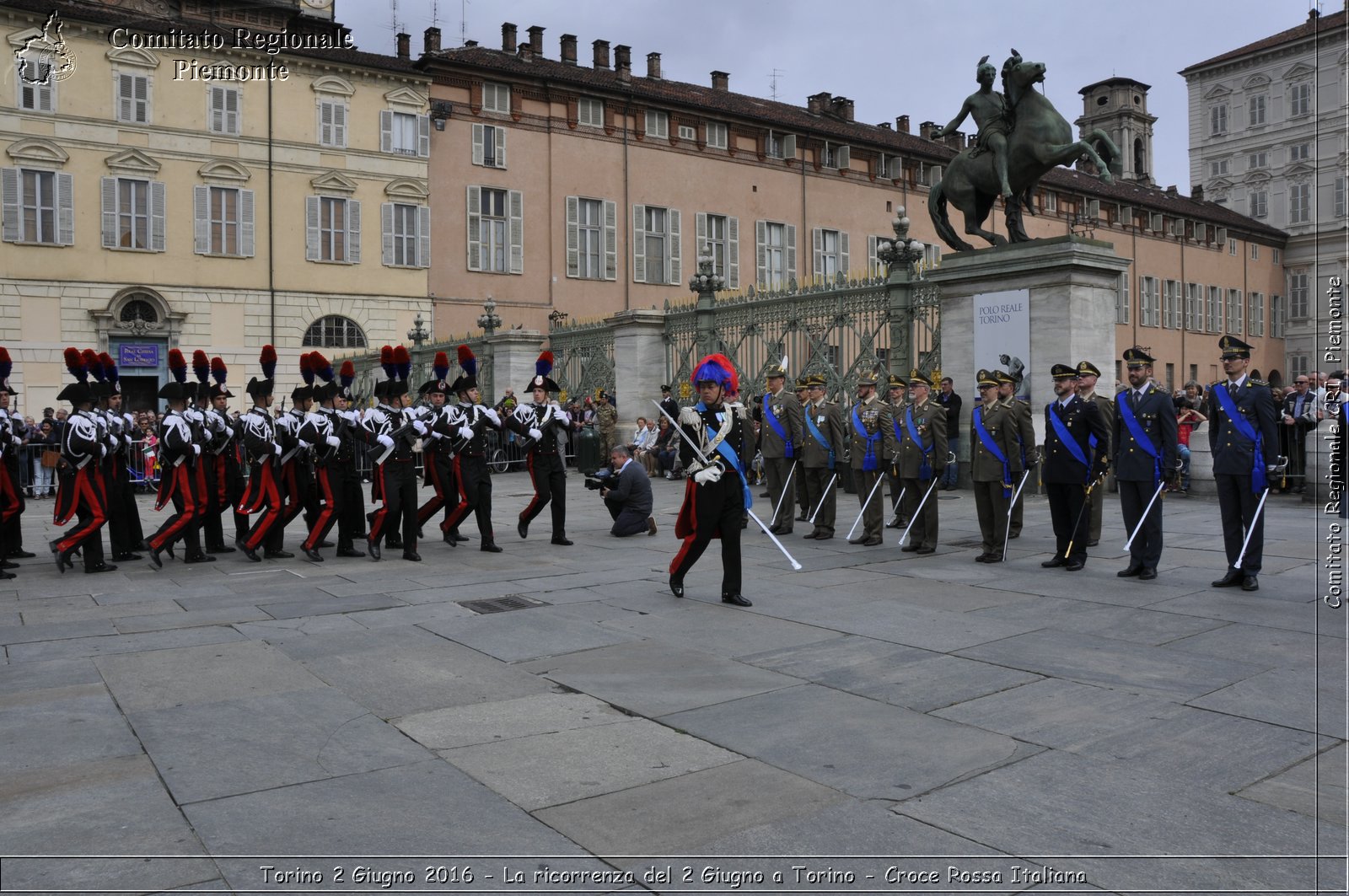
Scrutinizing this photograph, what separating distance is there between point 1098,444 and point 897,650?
4.29 m

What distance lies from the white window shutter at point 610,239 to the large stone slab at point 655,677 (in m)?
31.8

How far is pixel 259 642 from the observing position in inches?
282

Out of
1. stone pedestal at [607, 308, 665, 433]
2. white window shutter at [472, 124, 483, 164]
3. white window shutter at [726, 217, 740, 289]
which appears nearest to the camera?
stone pedestal at [607, 308, 665, 433]

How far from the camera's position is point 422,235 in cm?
3478

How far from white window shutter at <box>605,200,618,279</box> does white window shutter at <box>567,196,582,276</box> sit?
1028mm

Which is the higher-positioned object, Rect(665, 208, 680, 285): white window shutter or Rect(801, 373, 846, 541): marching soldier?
Rect(665, 208, 680, 285): white window shutter

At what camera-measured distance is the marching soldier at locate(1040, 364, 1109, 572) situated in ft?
32.1

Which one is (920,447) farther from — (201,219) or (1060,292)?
(201,219)

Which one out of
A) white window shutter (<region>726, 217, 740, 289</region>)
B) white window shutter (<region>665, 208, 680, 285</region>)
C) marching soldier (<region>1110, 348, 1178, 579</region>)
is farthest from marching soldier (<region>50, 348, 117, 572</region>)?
white window shutter (<region>726, 217, 740, 289</region>)

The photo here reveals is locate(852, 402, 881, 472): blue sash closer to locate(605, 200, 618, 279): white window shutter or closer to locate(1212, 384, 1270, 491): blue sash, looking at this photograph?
locate(1212, 384, 1270, 491): blue sash

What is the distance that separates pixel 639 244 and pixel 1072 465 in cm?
3000

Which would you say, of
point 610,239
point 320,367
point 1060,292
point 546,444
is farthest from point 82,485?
point 610,239

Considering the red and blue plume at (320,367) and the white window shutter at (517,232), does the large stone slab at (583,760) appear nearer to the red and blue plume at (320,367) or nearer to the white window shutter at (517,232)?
the red and blue plume at (320,367)

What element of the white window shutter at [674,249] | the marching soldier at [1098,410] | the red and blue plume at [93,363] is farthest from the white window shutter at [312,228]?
the marching soldier at [1098,410]
